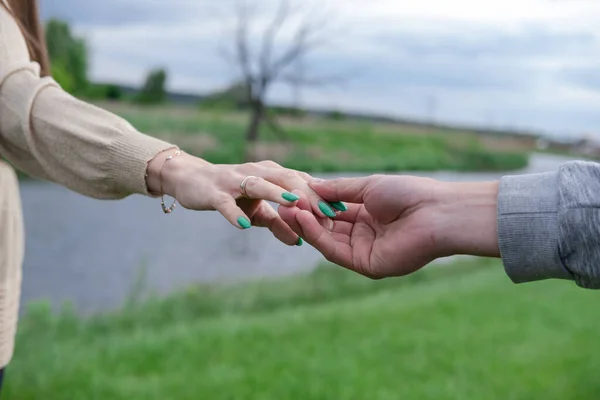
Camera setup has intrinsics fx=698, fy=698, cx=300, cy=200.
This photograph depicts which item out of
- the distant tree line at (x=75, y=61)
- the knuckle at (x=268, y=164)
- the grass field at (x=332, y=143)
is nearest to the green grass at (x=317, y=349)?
the knuckle at (x=268, y=164)

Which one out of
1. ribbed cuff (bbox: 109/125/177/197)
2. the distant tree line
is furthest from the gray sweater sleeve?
the distant tree line

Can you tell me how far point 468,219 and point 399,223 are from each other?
175 millimetres

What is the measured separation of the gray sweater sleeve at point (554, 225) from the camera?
4.23 ft

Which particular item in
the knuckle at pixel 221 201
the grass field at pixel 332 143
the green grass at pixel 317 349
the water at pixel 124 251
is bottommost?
the grass field at pixel 332 143

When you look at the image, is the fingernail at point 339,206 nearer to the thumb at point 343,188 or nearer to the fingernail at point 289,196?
the thumb at point 343,188

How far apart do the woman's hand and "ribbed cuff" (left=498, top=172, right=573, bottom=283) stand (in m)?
0.42

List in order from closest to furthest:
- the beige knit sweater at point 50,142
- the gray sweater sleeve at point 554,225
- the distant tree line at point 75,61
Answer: the gray sweater sleeve at point 554,225, the beige knit sweater at point 50,142, the distant tree line at point 75,61

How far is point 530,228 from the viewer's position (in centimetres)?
134

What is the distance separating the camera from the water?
6.60 metres

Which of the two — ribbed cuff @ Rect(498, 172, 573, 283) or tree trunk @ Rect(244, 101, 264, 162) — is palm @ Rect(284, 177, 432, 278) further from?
tree trunk @ Rect(244, 101, 264, 162)

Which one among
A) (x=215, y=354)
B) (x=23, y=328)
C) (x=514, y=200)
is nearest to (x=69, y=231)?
(x=23, y=328)

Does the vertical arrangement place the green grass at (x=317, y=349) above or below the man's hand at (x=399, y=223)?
below

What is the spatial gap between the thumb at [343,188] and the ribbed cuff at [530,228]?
0.33 m

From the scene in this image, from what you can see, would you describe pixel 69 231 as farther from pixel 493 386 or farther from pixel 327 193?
pixel 327 193
